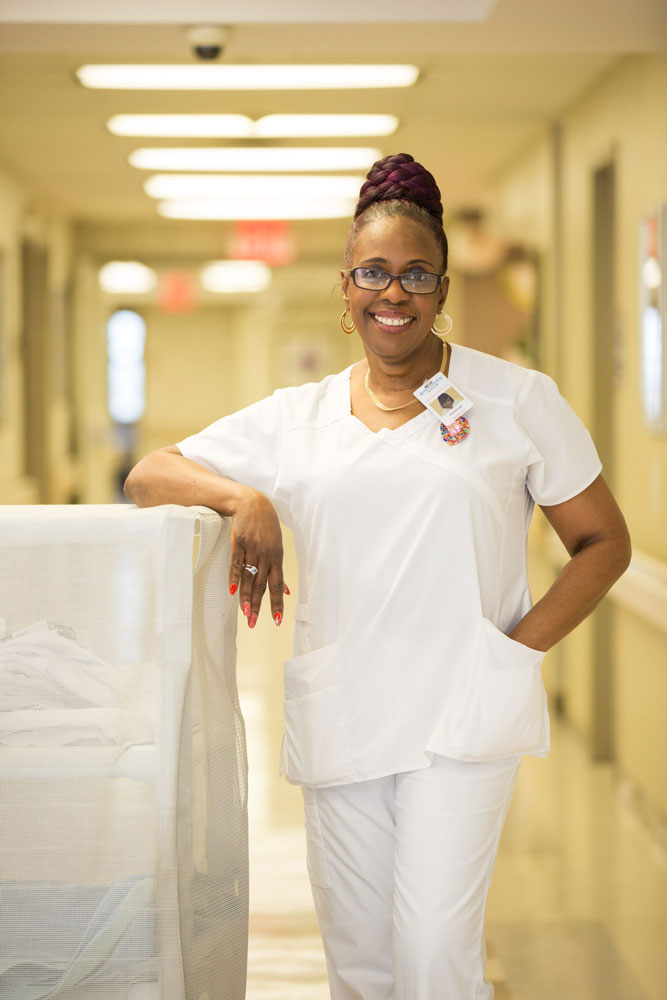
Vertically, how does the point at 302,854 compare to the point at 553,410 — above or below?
below

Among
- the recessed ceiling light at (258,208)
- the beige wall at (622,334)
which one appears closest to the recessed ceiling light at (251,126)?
the beige wall at (622,334)

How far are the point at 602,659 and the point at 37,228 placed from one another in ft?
18.0

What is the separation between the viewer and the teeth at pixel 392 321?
1.91 metres

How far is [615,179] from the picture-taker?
483 centimetres

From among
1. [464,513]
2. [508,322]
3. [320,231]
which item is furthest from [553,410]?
→ [320,231]

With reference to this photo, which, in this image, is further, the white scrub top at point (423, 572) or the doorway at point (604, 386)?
the doorway at point (604, 386)

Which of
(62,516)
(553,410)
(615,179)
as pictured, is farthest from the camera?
(615,179)

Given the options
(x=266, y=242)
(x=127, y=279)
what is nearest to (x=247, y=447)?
(x=266, y=242)

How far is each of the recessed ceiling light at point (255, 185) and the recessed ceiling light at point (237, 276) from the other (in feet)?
17.7

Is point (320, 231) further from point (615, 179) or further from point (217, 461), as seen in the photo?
point (217, 461)

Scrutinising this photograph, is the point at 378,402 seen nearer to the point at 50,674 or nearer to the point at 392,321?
the point at 392,321

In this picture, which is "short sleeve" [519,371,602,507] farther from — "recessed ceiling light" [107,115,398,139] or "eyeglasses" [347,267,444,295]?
"recessed ceiling light" [107,115,398,139]

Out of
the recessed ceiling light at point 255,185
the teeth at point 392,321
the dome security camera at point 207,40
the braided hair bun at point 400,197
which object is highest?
the recessed ceiling light at point 255,185

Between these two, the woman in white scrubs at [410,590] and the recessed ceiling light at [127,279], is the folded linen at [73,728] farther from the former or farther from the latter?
the recessed ceiling light at [127,279]
